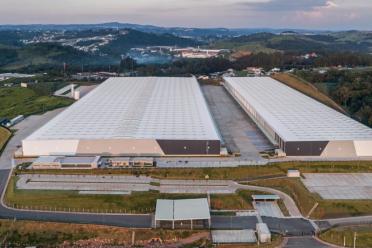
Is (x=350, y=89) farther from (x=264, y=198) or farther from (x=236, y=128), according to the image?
(x=264, y=198)

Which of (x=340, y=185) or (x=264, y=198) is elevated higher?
(x=340, y=185)

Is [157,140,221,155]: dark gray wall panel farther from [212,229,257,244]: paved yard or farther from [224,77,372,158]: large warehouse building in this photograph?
[212,229,257,244]: paved yard

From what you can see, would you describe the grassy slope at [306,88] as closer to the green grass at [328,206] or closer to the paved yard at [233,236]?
the green grass at [328,206]

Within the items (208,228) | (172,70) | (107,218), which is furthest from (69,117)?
(172,70)

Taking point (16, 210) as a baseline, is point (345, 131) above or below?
above

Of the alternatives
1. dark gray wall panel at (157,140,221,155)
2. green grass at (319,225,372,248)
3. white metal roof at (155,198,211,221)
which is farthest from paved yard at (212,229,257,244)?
dark gray wall panel at (157,140,221,155)

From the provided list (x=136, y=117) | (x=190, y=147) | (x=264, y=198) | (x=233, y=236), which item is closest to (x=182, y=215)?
(x=233, y=236)

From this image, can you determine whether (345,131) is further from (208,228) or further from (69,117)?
(69,117)
